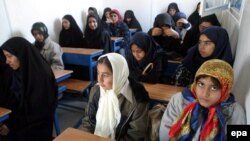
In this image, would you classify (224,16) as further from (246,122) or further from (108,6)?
(108,6)

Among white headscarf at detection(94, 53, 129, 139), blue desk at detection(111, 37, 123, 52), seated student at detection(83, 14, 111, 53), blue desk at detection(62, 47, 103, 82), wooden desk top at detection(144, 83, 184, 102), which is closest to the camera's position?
white headscarf at detection(94, 53, 129, 139)

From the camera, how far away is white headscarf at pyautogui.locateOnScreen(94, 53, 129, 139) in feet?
4.37

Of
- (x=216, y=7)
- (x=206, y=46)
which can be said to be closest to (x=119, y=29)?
(x=216, y=7)

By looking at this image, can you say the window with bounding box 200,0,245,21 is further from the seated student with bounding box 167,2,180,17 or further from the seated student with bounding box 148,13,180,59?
the seated student with bounding box 167,2,180,17

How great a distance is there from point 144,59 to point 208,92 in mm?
1154

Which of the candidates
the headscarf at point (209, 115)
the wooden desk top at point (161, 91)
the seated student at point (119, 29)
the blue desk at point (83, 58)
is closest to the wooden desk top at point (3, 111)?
the wooden desk top at point (161, 91)

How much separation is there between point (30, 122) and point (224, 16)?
2641 mm

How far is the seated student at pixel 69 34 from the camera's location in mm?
3844

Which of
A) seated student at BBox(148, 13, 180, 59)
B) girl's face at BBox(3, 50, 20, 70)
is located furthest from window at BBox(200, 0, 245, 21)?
girl's face at BBox(3, 50, 20, 70)

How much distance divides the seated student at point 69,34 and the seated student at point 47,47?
0.73m

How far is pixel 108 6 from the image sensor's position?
6.00 m

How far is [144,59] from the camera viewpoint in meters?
2.15

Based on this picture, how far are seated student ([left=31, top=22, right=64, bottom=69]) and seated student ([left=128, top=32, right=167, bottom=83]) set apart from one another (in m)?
1.25

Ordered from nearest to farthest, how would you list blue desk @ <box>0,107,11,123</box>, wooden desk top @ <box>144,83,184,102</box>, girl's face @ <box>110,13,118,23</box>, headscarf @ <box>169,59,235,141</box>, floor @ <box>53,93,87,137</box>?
headscarf @ <box>169,59,235,141</box>, blue desk @ <box>0,107,11,123</box>, wooden desk top @ <box>144,83,184,102</box>, floor @ <box>53,93,87,137</box>, girl's face @ <box>110,13,118,23</box>
